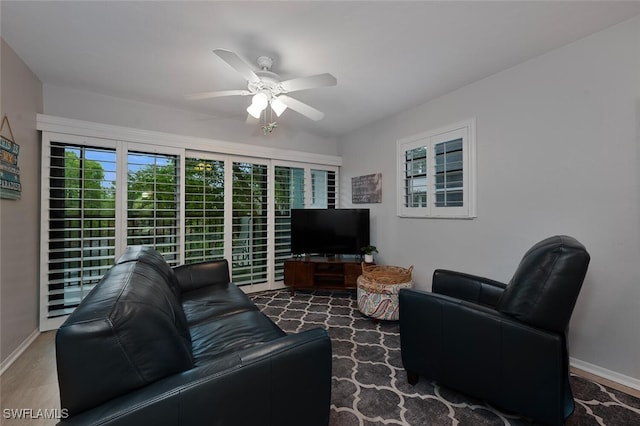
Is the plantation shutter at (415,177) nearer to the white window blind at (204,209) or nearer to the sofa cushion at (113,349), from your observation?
the white window blind at (204,209)

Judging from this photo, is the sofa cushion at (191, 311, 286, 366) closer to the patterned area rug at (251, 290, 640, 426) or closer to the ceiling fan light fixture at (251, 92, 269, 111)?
the patterned area rug at (251, 290, 640, 426)

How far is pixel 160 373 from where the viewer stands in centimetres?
91

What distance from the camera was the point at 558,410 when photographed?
1245 mm

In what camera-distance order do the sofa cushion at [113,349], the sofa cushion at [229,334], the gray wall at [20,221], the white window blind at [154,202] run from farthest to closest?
1. the white window blind at [154,202]
2. the gray wall at [20,221]
3. the sofa cushion at [229,334]
4. the sofa cushion at [113,349]

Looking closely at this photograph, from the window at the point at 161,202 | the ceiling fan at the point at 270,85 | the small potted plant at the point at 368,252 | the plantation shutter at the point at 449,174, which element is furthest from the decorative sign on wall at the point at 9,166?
the plantation shutter at the point at 449,174

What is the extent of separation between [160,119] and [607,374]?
4.65m

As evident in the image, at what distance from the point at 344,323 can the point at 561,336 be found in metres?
1.79

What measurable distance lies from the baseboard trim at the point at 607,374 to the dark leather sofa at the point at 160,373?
206cm

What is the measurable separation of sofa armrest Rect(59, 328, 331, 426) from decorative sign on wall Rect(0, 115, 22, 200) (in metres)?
2.11

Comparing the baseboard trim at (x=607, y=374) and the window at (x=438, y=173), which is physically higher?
the window at (x=438, y=173)

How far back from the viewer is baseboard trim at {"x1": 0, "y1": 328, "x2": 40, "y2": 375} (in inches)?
75.3

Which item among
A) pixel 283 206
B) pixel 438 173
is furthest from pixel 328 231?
pixel 438 173

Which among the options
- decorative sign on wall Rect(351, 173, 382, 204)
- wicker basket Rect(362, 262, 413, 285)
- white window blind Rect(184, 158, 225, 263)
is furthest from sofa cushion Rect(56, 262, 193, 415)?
decorative sign on wall Rect(351, 173, 382, 204)

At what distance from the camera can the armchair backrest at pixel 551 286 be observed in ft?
4.02
